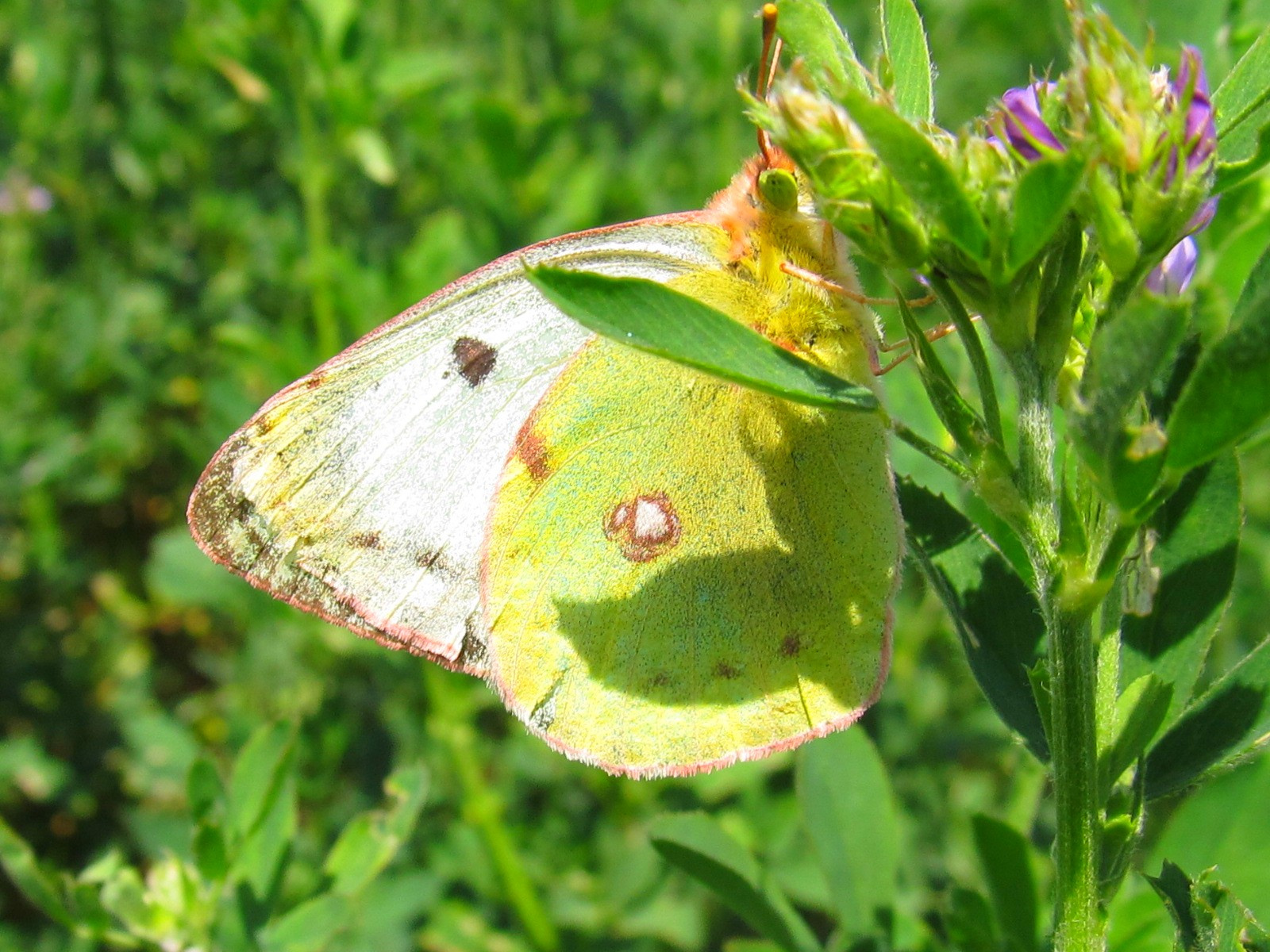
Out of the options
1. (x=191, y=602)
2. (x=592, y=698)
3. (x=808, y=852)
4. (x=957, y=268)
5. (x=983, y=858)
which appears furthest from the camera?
(x=191, y=602)

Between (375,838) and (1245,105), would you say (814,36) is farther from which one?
(375,838)

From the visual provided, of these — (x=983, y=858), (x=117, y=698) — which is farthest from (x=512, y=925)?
(x=983, y=858)

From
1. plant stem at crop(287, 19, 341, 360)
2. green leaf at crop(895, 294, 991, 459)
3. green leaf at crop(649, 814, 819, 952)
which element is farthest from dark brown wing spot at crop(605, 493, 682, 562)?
plant stem at crop(287, 19, 341, 360)

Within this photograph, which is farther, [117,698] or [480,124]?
[117,698]

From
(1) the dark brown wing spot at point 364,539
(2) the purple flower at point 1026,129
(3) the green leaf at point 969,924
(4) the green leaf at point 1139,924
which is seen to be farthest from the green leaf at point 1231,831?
(1) the dark brown wing spot at point 364,539

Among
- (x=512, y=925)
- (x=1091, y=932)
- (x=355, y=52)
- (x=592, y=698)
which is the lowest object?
(x=512, y=925)

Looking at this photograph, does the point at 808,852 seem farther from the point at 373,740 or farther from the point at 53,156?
the point at 53,156

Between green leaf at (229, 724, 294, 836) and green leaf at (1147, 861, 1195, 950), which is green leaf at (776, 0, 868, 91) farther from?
green leaf at (229, 724, 294, 836)

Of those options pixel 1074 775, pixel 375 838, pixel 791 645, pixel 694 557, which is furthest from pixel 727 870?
pixel 375 838
